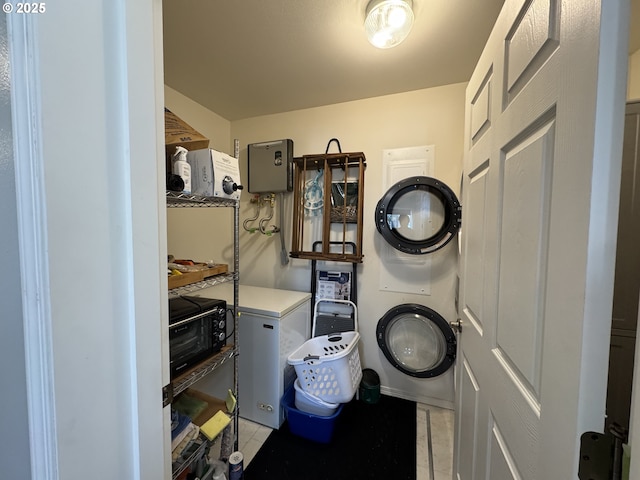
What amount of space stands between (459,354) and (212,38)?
2.23 metres

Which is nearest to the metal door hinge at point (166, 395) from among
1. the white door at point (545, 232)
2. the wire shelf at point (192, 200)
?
the wire shelf at point (192, 200)

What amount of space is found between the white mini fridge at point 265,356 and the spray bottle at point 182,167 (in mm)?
996

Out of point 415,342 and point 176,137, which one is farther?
point 415,342

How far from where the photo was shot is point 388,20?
125 cm

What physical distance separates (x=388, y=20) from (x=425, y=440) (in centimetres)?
251

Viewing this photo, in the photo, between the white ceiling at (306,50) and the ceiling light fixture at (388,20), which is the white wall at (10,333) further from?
the ceiling light fixture at (388,20)

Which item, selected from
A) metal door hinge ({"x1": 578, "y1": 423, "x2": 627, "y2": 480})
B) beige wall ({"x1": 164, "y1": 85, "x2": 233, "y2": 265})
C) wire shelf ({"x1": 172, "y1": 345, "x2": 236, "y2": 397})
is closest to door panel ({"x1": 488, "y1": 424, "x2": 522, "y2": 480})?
metal door hinge ({"x1": 578, "y1": 423, "x2": 627, "y2": 480})

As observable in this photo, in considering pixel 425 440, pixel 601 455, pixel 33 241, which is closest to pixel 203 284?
pixel 33 241

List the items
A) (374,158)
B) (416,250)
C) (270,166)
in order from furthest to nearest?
(270,166) < (374,158) < (416,250)

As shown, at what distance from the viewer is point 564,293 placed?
487mm

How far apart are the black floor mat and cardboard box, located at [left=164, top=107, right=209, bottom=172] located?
1761 millimetres

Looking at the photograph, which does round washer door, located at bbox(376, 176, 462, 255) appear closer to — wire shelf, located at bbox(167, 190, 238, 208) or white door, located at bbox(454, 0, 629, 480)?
white door, located at bbox(454, 0, 629, 480)

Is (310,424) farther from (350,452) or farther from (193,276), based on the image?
(193,276)

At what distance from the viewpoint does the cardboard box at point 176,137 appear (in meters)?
1.12
